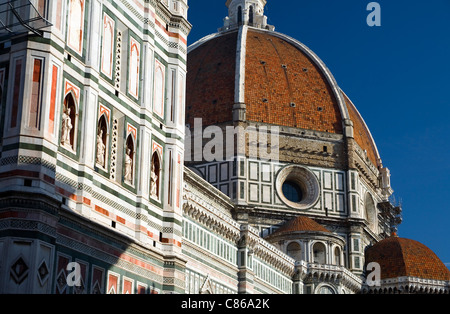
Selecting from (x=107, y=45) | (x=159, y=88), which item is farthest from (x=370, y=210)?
(x=107, y=45)

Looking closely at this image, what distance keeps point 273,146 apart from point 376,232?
493 inches

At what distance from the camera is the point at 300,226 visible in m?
52.9

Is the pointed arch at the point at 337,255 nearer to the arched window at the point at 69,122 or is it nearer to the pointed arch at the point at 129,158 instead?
the pointed arch at the point at 129,158

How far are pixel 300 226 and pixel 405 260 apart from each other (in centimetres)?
969

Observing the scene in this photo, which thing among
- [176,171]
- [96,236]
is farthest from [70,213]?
[176,171]

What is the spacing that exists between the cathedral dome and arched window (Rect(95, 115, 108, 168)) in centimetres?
4426

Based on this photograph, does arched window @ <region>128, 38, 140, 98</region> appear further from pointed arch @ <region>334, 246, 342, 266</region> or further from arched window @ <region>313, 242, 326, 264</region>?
pointed arch @ <region>334, 246, 342, 266</region>

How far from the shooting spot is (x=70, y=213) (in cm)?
1260

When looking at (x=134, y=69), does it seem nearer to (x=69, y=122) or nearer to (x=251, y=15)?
(x=69, y=122)

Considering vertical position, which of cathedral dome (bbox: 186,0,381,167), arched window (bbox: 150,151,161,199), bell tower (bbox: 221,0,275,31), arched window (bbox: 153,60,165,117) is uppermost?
bell tower (bbox: 221,0,275,31)

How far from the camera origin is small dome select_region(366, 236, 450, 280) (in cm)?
5706

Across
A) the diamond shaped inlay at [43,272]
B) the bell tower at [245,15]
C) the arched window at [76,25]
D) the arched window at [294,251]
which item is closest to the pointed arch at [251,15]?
the bell tower at [245,15]

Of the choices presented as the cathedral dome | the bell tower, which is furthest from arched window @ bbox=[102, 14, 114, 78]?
the bell tower

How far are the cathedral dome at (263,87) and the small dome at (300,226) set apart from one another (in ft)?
29.7
